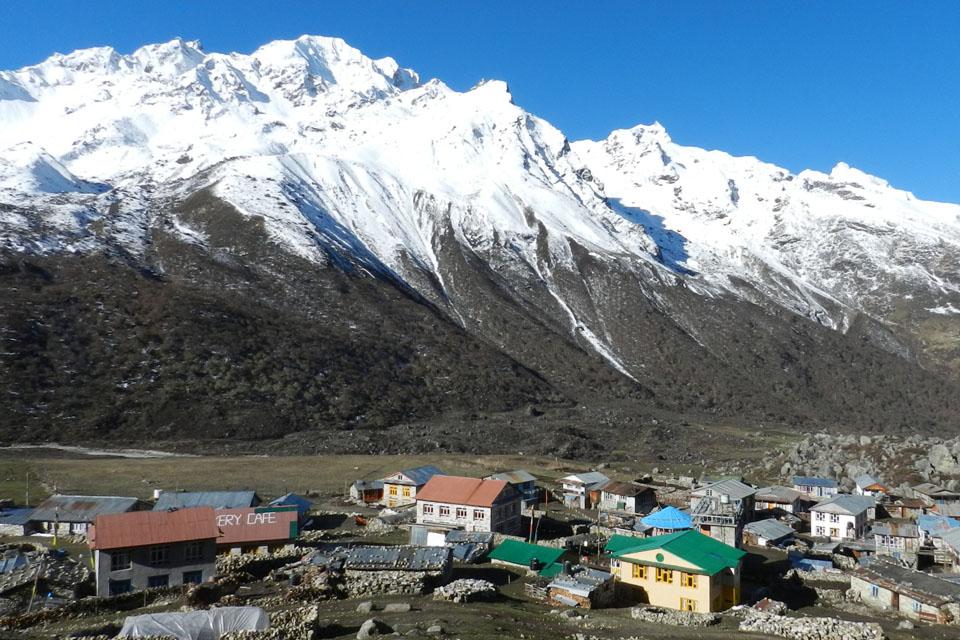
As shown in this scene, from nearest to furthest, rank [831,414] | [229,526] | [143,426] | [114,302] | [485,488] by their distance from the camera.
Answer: [229,526]
[485,488]
[143,426]
[114,302]
[831,414]

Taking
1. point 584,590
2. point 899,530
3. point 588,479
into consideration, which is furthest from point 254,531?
point 899,530

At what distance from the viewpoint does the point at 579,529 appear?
192 ft

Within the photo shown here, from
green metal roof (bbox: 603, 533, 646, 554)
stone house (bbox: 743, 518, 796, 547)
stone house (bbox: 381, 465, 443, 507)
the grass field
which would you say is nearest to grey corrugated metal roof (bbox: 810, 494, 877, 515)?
stone house (bbox: 743, 518, 796, 547)

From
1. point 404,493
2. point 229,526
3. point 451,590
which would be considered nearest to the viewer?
point 451,590

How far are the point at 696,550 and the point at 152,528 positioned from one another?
92.1ft

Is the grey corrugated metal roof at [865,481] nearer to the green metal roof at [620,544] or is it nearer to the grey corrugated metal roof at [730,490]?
the grey corrugated metal roof at [730,490]

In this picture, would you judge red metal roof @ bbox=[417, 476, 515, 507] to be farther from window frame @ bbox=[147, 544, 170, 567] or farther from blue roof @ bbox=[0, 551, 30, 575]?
blue roof @ bbox=[0, 551, 30, 575]

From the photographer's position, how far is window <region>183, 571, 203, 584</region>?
39.1 meters

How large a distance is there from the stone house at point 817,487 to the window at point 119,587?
6195cm

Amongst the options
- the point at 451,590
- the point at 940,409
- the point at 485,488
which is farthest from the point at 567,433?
the point at 940,409

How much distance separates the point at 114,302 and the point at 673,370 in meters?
132

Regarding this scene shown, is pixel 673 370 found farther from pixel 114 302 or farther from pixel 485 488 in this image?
pixel 485 488

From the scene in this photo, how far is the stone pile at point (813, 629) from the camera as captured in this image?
31411mm

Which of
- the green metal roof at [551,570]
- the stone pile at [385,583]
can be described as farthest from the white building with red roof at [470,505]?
the stone pile at [385,583]
